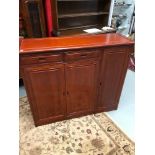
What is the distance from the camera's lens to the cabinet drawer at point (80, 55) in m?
1.60

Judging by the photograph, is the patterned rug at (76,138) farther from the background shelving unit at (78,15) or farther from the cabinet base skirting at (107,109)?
the background shelving unit at (78,15)

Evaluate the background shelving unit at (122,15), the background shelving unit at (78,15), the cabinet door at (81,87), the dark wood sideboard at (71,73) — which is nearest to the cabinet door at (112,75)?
the dark wood sideboard at (71,73)

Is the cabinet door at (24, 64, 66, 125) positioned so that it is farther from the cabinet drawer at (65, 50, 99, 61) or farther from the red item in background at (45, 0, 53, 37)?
the red item in background at (45, 0, 53, 37)

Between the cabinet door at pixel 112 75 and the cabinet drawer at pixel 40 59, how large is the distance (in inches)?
20.2

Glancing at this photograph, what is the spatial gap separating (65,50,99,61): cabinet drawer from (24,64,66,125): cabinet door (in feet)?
0.39

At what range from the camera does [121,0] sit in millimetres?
3395

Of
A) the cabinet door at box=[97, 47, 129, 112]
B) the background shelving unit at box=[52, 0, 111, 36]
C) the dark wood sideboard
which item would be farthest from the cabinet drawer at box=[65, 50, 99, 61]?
the background shelving unit at box=[52, 0, 111, 36]

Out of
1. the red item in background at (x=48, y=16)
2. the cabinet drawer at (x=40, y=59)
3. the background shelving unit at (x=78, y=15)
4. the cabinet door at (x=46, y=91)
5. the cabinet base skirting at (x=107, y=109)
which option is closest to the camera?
the cabinet drawer at (x=40, y=59)

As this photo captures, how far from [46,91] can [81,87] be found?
1.32ft

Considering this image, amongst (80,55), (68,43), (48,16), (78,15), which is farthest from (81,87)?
(78,15)
